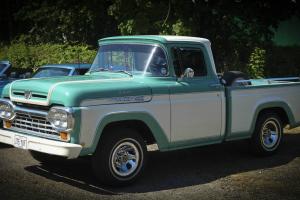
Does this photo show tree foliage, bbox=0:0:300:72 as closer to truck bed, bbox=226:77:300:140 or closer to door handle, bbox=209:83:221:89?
truck bed, bbox=226:77:300:140

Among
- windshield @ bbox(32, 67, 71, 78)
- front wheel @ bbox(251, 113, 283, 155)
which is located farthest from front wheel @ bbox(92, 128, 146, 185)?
windshield @ bbox(32, 67, 71, 78)

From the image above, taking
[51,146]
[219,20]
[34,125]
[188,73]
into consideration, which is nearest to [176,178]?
[188,73]

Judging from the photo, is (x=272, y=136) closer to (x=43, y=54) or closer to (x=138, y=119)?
(x=138, y=119)

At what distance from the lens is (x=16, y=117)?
743 centimetres

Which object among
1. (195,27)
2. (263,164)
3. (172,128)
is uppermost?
(195,27)

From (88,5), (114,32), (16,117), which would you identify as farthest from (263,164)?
(114,32)

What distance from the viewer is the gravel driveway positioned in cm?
674

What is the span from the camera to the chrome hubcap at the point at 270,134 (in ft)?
30.0

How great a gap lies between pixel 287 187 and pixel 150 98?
2.16 meters

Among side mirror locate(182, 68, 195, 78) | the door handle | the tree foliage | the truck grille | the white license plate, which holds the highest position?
the tree foliage

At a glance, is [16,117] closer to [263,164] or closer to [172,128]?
[172,128]

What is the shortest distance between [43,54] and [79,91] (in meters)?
14.8

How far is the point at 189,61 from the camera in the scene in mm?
7996

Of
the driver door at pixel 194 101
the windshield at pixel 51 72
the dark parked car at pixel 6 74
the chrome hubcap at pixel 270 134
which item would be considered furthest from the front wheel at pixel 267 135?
the dark parked car at pixel 6 74
